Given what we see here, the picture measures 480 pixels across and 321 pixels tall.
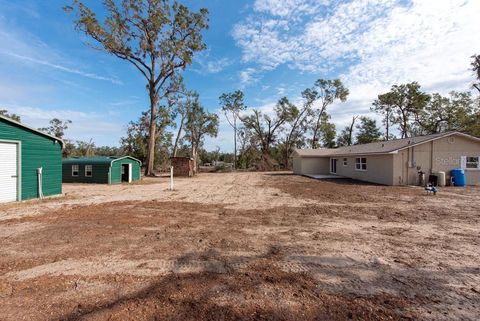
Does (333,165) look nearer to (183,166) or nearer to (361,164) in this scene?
(361,164)

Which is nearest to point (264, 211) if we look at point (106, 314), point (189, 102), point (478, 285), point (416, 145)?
point (478, 285)

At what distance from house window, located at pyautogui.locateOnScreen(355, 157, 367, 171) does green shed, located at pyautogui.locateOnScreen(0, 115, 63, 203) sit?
66.8 ft

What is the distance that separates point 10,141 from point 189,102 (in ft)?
110

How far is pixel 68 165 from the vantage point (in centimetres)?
2034

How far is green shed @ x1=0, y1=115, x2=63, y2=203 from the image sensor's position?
9859mm

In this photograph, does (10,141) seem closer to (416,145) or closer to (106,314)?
(106,314)

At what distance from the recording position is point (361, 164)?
21219 millimetres

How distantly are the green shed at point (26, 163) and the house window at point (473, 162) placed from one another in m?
24.0

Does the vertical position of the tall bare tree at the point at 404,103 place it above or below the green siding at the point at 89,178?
above

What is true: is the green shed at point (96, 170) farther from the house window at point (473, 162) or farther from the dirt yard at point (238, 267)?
the house window at point (473, 162)

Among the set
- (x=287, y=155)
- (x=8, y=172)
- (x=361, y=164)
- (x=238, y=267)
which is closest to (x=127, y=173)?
(x=8, y=172)

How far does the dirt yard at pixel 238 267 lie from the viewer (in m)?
2.84

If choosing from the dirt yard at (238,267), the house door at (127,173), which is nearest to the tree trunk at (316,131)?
the house door at (127,173)

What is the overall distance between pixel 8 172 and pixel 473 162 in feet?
82.7
